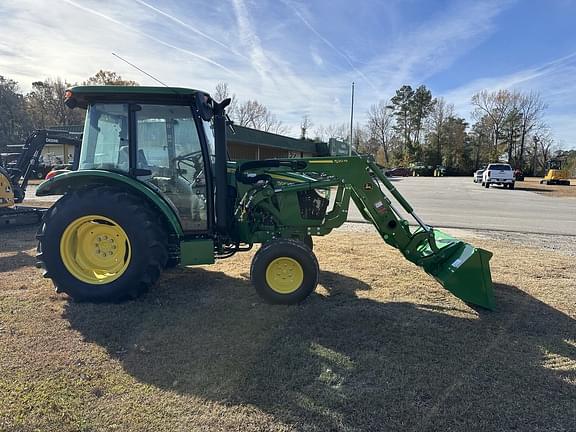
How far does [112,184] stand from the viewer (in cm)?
473

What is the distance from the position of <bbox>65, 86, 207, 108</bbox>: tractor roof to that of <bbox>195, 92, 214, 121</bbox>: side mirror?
8cm

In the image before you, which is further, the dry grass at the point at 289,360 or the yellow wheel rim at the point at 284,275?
the yellow wheel rim at the point at 284,275

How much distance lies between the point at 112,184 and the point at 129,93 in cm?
109

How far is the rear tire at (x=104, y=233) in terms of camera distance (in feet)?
14.7

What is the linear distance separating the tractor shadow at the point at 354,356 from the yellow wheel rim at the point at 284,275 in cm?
25

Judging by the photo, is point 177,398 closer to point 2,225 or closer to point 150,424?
Result: point 150,424

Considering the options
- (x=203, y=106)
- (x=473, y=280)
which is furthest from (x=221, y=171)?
(x=473, y=280)

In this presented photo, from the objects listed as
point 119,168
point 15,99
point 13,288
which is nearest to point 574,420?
point 119,168

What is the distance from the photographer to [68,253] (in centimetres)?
468

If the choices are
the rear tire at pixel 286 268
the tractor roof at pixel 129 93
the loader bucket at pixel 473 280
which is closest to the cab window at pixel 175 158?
the tractor roof at pixel 129 93

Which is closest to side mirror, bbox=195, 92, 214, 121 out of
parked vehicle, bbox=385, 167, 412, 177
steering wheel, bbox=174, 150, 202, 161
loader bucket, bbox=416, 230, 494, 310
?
steering wheel, bbox=174, 150, 202, 161

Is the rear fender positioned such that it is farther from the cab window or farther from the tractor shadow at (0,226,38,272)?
the tractor shadow at (0,226,38,272)

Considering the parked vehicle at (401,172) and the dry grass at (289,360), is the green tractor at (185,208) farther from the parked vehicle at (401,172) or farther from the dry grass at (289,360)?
the parked vehicle at (401,172)

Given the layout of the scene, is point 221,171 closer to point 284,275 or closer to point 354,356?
point 284,275
